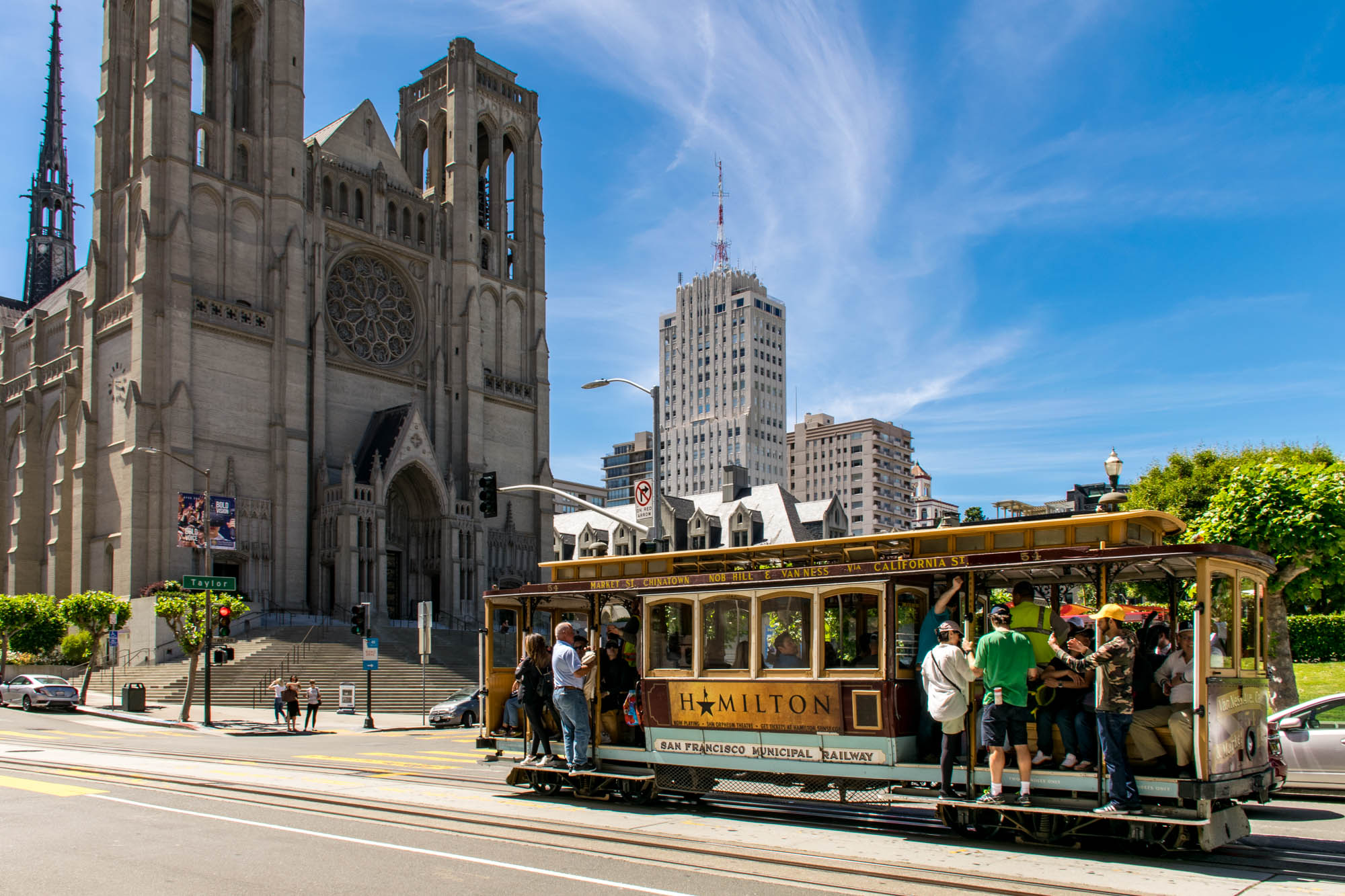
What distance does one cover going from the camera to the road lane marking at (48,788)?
14.4 m

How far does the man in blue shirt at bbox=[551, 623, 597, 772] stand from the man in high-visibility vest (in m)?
5.32

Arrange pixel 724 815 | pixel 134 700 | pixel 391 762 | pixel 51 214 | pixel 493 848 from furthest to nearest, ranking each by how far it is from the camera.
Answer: pixel 51 214
pixel 134 700
pixel 391 762
pixel 724 815
pixel 493 848

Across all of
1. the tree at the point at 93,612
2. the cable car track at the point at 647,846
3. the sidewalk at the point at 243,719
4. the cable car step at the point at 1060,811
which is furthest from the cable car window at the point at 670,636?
the tree at the point at 93,612

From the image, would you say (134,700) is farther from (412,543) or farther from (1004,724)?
(1004,724)

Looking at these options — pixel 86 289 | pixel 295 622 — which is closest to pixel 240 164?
pixel 86 289

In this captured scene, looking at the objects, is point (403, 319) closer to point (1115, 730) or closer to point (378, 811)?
point (378, 811)

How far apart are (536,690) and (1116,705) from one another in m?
7.32

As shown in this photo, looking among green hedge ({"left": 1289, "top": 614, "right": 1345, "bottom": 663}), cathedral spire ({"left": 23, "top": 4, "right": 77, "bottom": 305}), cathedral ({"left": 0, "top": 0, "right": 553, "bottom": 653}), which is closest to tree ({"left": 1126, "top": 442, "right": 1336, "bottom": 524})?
green hedge ({"left": 1289, "top": 614, "right": 1345, "bottom": 663})

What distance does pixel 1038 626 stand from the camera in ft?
36.1

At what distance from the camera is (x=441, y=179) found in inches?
2702

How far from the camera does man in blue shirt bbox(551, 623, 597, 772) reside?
44.7 ft

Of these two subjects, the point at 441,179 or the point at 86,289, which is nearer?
the point at 86,289

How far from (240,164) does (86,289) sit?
11.6 m

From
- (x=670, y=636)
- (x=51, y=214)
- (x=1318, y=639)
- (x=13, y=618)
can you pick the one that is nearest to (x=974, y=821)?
(x=670, y=636)
